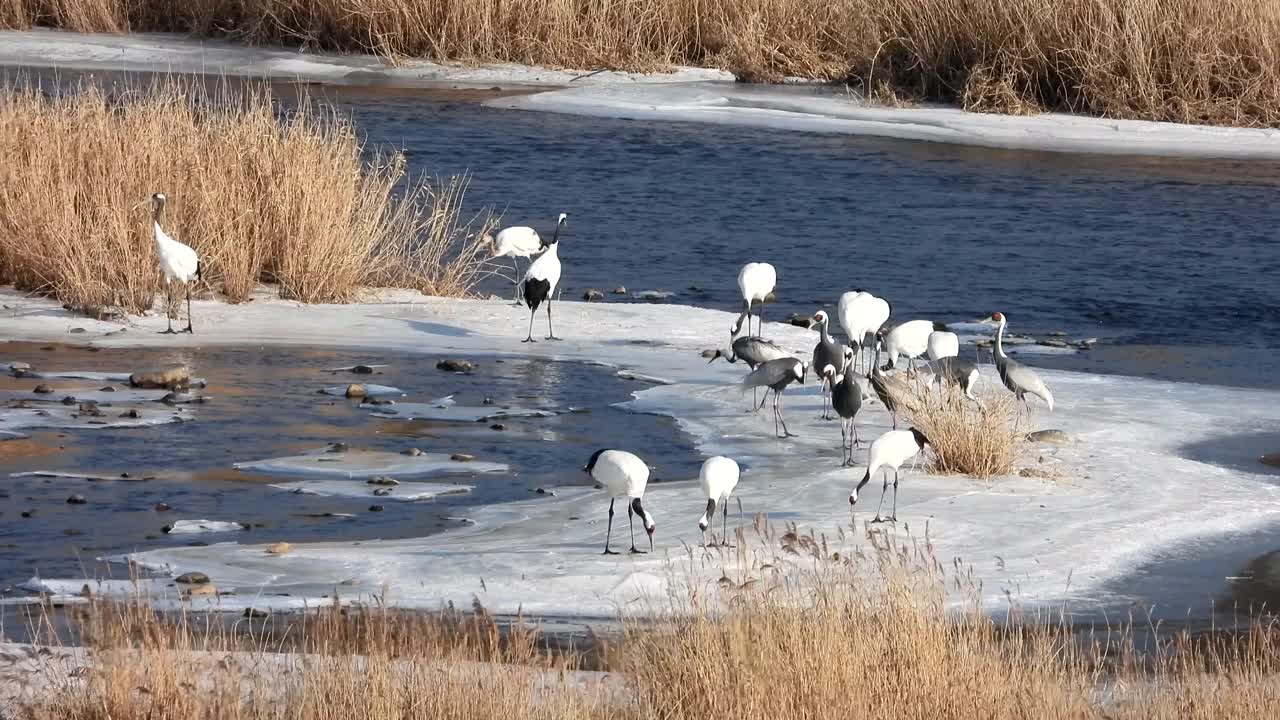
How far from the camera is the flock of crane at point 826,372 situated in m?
8.16

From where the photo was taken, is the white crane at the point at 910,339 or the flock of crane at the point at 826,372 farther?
the white crane at the point at 910,339

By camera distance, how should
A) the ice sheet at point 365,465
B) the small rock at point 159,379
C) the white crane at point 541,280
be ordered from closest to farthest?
the ice sheet at point 365,465 < the small rock at point 159,379 < the white crane at point 541,280

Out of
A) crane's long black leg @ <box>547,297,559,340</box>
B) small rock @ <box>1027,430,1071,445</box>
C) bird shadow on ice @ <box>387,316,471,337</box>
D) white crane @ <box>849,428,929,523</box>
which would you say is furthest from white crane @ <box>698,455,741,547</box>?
bird shadow on ice @ <box>387,316,471,337</box>

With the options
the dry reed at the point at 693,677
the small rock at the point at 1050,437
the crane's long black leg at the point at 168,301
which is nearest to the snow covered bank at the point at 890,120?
the crane's long black leg at the point at 168,301

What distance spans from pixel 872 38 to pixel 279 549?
21636 mm

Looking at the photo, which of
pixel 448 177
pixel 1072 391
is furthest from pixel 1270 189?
pixel 1072 391

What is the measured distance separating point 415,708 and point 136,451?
191 inches

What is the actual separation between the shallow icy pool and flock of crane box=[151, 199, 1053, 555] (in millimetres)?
687

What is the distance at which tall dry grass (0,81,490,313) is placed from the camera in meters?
14.0

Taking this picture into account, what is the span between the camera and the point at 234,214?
1485cm

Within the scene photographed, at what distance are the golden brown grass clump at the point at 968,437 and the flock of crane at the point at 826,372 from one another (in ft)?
0.37

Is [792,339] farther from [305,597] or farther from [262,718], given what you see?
[262,718]

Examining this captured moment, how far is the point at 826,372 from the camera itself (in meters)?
10.6

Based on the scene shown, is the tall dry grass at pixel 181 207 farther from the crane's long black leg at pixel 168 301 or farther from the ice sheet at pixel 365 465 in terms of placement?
the ice sheet at pixel 365 465
